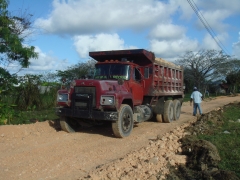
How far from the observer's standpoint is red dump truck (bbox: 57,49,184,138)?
321 inches

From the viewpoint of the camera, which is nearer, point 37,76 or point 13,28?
point 13,28

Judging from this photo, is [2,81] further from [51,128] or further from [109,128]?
[109,128]

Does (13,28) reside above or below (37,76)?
above

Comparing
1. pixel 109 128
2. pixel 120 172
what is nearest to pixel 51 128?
pixel 109 128

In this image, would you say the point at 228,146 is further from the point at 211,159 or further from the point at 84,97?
the point at 84,97

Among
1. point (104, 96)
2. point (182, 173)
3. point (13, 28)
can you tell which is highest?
point (13, 28)

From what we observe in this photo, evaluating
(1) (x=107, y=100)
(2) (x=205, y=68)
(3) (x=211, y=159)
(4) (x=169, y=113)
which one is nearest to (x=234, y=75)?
(2) (x=205, y=68)

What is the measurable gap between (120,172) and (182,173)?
48.5 inches

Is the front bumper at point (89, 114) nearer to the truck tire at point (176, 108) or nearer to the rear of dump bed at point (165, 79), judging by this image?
the rear of dump bed at point (165, 79)

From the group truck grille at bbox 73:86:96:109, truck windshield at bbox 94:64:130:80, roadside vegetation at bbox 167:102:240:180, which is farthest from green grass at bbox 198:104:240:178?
truck grille at bbox 73:86:96:109

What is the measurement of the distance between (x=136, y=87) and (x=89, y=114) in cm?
243

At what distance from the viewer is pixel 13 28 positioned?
436 inches

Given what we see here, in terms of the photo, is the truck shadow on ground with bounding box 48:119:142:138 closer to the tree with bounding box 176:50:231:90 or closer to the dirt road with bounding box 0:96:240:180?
the dirt road with bounding box 0:96:240:180

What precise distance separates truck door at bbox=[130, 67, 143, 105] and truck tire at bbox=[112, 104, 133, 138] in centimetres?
110
